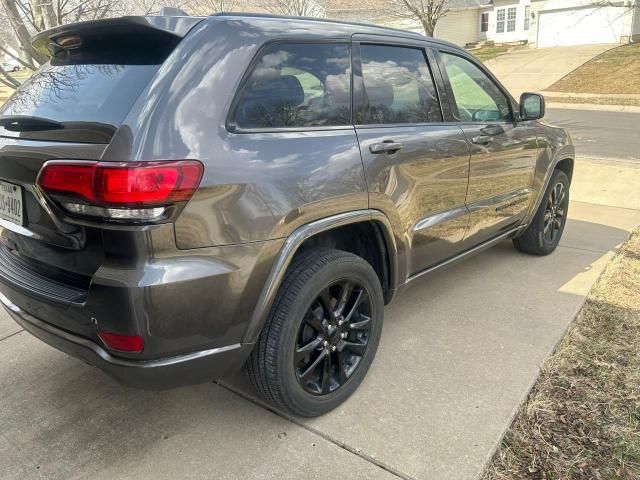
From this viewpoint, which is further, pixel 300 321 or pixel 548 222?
pixel 548 222

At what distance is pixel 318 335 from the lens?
2.57 meters

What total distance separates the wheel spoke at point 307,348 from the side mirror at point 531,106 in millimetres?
2584

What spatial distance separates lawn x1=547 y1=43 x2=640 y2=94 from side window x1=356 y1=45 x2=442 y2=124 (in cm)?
1969

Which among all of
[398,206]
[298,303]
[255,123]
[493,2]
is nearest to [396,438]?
[298,303]

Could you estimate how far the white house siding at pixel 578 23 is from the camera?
92.5 feet

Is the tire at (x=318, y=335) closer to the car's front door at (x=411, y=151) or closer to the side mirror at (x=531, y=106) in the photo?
the car's front door at (x=411, y=151)

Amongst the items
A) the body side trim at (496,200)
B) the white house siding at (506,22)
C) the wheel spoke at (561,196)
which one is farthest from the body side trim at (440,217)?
the white house siding at (506,22)

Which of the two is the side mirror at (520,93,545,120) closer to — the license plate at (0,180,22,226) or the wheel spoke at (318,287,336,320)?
the wheel spoke at (318,287,336,320)

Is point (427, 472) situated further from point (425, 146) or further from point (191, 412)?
point (425, 146)

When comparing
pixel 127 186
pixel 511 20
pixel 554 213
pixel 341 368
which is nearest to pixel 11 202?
pixel 127 186

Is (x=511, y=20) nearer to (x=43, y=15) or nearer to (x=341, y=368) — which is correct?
(x=43, y=15)

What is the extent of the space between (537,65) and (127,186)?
2779 centimetres

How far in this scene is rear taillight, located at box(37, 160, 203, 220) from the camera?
1869 millimetres

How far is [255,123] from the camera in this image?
86.8 inches
